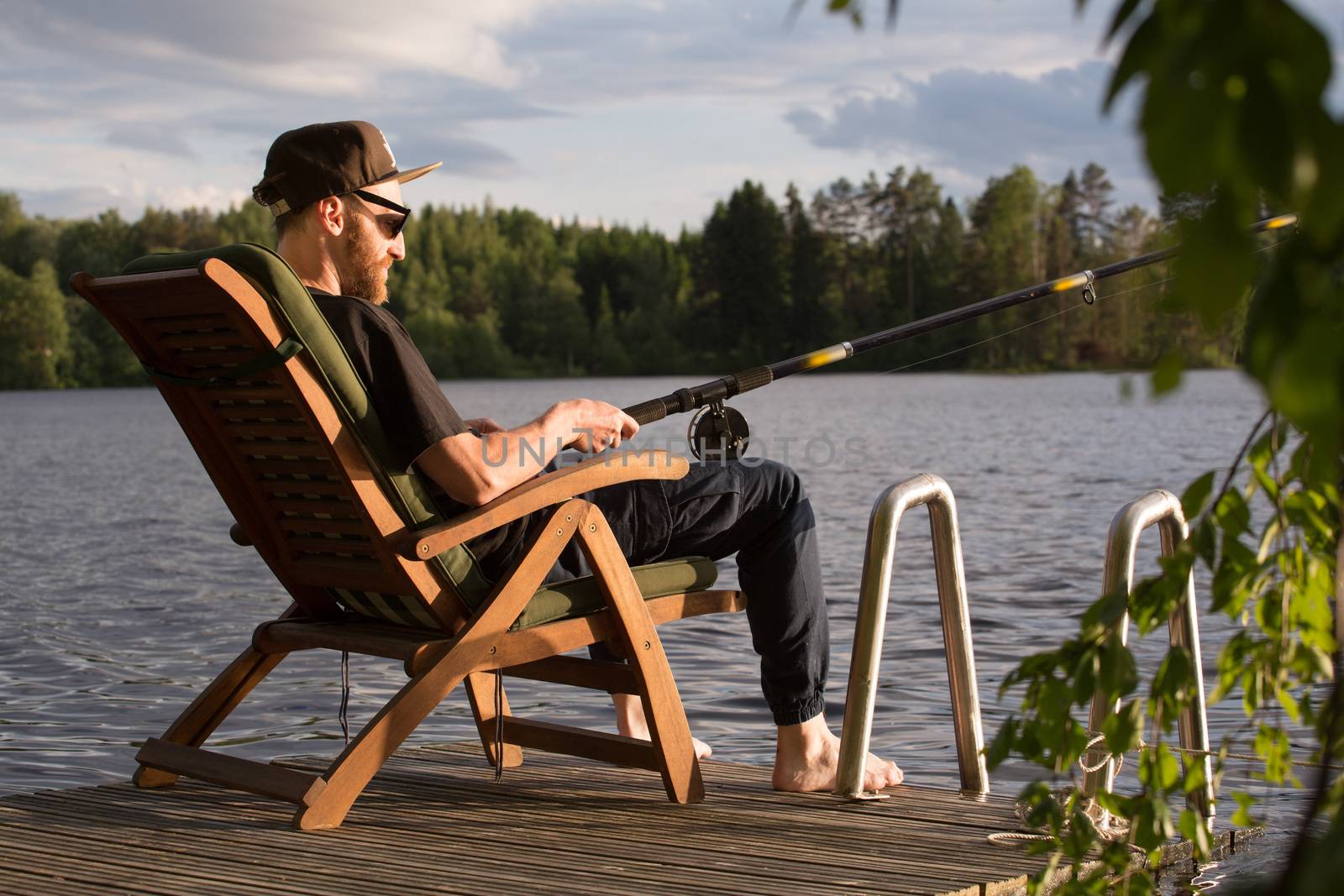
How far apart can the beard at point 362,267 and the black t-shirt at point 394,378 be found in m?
0.26

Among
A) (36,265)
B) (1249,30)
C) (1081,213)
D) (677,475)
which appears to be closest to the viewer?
(1249,30)

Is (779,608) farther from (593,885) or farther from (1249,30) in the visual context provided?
(1249,30)

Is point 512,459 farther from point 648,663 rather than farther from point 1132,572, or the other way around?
point 1132,572

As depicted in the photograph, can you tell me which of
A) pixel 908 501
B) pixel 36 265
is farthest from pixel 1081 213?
pixel 908 501

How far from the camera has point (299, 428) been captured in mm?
3281

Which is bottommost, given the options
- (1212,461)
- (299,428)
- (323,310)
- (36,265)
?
(1212,461)

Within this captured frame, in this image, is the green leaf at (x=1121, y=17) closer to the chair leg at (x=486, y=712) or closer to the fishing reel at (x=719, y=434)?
the fishing reel at (x=719, y=434)

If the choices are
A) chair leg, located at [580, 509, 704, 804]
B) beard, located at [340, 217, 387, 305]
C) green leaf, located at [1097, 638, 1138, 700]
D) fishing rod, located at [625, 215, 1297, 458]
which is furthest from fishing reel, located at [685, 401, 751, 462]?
green leaf, located at [1097, 638, 1138, 700]

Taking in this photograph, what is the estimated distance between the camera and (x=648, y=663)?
3.51m

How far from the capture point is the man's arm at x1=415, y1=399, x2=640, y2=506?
10.5 feet

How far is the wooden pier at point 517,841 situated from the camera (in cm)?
296

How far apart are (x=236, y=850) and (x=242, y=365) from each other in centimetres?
102

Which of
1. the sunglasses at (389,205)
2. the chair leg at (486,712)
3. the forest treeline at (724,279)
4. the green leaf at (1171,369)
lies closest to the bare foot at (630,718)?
the chair leg at (486,712)

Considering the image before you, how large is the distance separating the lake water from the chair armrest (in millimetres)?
1466
